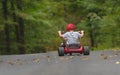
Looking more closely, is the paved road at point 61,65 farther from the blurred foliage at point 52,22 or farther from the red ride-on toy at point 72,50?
the blurred foliage at point 52,22

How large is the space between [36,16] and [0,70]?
14.4 m

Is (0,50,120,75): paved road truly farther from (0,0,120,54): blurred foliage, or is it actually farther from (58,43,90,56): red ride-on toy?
(0,0,120,54): blurred foliage

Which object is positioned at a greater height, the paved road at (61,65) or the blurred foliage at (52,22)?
the blurred foliage at (52,22)

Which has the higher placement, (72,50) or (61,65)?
(72,50)

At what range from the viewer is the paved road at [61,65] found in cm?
1005

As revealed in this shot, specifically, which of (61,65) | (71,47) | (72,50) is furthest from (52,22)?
(61,65)

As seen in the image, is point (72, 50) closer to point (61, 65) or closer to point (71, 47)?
point (71, 47)

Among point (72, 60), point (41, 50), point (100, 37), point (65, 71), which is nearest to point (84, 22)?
point (100, 37)

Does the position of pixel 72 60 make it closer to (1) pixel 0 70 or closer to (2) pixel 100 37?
(1) pixel 0 70

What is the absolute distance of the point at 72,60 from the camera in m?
12.5

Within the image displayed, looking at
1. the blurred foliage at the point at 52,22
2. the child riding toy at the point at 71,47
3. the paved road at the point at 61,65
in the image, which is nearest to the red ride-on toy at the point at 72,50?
the child riding toy at the point at 71,47

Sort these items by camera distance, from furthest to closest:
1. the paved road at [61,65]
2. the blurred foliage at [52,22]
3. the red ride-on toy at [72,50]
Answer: the blurred foliage at [52,22], the red ride-on toy at [72,50], the paved road at [61,65]

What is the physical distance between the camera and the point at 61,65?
11406mm

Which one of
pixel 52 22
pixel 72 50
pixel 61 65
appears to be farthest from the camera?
pixel 52 22
